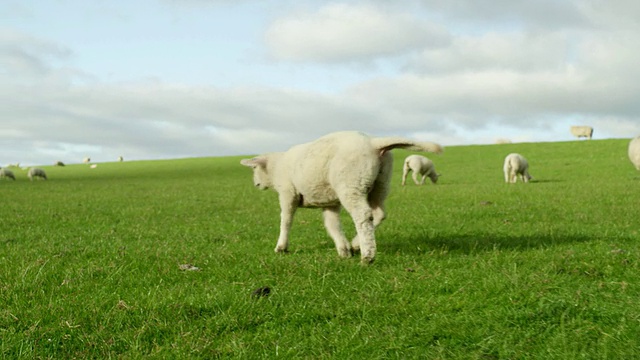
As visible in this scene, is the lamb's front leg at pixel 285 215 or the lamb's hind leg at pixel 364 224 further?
the lamb's front leg at pixel 285 215

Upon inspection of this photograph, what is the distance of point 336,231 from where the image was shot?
8.76 metres

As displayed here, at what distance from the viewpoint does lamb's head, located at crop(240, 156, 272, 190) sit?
31.4 ft

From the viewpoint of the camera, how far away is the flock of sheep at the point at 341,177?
7664mm

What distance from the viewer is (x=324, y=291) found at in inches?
248

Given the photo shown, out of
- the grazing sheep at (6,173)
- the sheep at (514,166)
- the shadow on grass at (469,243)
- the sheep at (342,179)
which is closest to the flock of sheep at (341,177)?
the sheep at (342,179)

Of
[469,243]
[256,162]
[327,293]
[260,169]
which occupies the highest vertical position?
[256,162]

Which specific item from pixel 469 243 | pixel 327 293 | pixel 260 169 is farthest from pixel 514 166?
pixel 327 293

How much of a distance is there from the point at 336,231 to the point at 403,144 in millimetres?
1976

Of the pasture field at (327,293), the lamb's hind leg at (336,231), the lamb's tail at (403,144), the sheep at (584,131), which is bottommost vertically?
the pasture field at (327,293)

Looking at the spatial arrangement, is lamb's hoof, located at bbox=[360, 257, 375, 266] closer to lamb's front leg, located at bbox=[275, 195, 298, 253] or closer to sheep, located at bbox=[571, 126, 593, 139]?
lamb's front leg, located at bbox=[275, 195, 298, 253]

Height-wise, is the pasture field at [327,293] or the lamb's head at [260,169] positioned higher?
the lamb's head at [260,169]

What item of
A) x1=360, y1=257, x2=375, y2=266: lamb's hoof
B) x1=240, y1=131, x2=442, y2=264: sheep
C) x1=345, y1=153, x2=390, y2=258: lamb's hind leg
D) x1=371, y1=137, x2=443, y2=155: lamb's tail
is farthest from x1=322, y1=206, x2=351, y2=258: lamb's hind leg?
x1=371, y1=137, x2=443, y2=155: lamb's tail

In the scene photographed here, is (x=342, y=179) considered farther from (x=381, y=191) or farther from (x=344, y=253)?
(x=344, y=253)

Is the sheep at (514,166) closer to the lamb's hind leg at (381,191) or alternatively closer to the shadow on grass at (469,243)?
the shadow on grass at (469,243)
